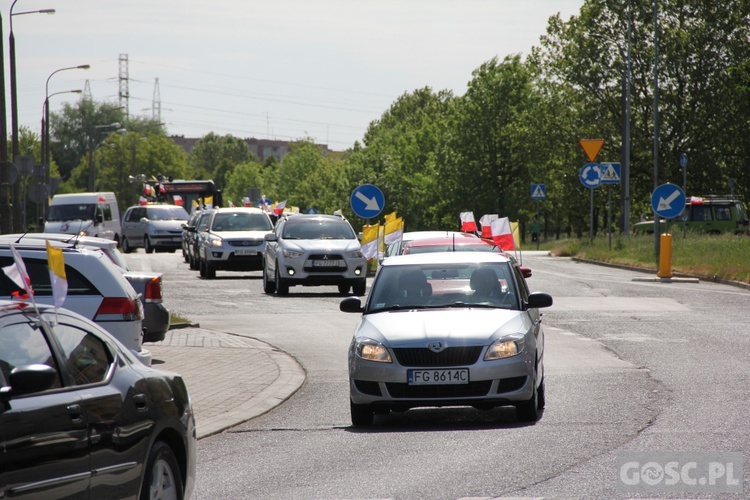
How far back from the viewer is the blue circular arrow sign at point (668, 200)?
34.6 meters

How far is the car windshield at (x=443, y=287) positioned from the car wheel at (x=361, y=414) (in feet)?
3.62

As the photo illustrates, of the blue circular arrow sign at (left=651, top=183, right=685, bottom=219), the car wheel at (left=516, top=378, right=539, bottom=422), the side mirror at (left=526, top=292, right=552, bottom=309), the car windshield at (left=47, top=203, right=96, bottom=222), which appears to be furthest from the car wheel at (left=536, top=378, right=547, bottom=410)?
the car windshield at (left=47, top=203, right=96, bottom=222)

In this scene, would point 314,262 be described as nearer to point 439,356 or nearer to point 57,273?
point 439,356

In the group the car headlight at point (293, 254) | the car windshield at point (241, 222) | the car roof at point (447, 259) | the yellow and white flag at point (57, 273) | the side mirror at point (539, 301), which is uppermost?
the yellow and white flag at point (57, 273)

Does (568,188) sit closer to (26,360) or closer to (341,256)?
(341,256)

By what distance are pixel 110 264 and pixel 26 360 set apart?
21.0 feet

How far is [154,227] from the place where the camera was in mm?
56000

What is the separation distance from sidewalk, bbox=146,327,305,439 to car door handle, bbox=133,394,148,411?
13.6 ft

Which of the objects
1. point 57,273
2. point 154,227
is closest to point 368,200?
point 154,227

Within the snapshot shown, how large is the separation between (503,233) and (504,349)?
15.1m

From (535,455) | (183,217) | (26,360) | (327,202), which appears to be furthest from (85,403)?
(327,202)

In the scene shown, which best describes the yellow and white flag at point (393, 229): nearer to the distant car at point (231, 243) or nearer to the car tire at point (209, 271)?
the distant car at point (231, 243)

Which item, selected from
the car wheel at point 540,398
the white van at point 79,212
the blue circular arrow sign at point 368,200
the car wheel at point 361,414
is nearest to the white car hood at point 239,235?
the blue circular arrow sign at point 368,200

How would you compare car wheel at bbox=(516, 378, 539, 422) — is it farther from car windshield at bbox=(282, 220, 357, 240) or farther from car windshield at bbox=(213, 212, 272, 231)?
car windshield at bbox=(213, 212, 272, 231)
